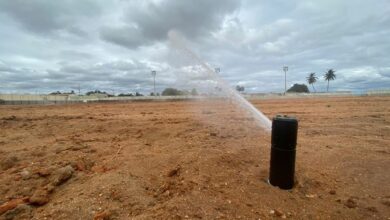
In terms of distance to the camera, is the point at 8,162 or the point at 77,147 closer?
the point at 8,162

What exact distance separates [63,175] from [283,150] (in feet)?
13.9

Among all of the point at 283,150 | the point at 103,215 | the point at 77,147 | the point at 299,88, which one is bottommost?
the point at 103,215

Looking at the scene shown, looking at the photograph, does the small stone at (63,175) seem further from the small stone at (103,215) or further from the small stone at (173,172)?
the small stone at (173,172)

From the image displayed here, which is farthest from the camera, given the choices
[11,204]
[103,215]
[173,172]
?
[173,172]

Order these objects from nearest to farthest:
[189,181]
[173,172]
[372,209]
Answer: [372,209], [189,181], [173,172]

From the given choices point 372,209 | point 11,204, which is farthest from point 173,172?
point 372,209

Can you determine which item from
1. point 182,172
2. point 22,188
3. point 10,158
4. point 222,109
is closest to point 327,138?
point 182,172

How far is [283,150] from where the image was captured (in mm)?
4656

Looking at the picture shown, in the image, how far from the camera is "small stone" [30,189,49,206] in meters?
4.45

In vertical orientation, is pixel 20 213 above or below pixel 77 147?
below

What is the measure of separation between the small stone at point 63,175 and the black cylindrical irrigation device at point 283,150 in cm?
398

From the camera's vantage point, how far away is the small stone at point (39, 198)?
4445 mm

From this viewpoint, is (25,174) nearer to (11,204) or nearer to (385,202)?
(11,204)

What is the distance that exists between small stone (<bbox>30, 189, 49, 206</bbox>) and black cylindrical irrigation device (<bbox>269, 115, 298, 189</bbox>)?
3.92 metres
